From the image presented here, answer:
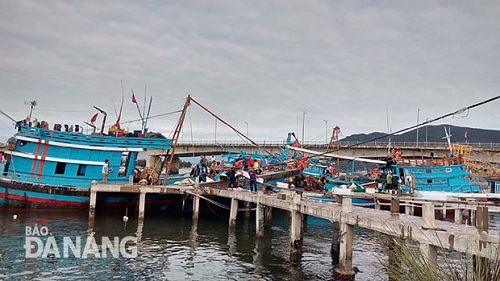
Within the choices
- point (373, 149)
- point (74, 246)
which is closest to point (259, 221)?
point (74, 246)

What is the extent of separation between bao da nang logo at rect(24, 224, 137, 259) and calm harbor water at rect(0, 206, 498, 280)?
0.28 metres

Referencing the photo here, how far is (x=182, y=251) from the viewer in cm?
1794

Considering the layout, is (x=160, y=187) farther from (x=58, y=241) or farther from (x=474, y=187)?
(x=474, y=187)

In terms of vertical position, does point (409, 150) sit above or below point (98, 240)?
above

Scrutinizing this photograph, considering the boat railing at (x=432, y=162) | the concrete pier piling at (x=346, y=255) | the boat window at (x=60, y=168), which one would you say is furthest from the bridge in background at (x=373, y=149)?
the concrete pier piling at (x=346, y=255)

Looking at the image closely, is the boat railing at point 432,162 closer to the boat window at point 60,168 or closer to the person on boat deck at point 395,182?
the person on boat deck at point 395,182

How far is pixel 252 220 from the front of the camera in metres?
28.2

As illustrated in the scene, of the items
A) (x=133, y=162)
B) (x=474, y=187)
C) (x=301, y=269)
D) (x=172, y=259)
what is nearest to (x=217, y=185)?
(x=133, y=162)

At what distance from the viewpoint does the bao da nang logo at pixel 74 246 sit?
16344 mm

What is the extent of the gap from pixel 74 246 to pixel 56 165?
11801 millimetres

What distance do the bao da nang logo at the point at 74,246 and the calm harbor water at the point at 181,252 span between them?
26 centimetres

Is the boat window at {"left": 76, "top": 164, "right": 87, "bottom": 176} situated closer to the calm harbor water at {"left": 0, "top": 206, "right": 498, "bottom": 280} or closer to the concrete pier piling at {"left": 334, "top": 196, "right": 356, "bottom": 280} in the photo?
the calm harbor water at {"left": 0, "top": 206, "right": 498, "bottom": 280}

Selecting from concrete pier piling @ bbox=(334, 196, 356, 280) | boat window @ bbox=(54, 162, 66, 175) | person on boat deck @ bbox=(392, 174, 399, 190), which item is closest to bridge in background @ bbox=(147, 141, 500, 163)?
person on boat deck @ bbox=(392, 174, 399, 190)

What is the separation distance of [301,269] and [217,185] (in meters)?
12.2
